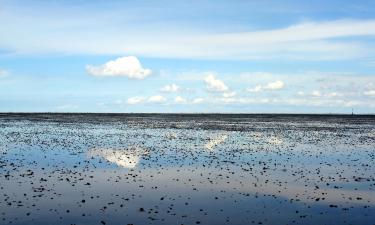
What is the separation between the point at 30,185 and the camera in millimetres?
25750

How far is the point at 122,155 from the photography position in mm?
42156

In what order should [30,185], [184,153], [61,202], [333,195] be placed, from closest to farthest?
[61,202] → [333,195] → [30,185] → [184,153]

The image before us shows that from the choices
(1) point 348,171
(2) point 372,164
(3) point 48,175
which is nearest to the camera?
(3) point 48,175

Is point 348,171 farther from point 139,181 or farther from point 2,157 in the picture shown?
point 2,157

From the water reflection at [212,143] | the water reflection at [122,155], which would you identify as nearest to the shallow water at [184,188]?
the water reflection at [122,155]

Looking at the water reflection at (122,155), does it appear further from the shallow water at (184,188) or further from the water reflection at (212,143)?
the water reflection at (212,143)

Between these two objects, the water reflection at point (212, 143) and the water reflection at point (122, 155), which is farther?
the water reflection at point (212, 143)

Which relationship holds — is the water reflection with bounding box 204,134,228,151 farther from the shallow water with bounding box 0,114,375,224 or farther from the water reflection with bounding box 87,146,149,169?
the water reflection with bounding box 87,146,149,169

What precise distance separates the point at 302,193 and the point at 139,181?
366 inches

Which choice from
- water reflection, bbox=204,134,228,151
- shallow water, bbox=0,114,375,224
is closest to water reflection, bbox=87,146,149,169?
shallow water, bbox=0,114,375,224

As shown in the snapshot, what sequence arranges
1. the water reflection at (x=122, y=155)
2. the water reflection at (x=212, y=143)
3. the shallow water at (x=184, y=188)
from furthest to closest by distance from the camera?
1. the water reflection at (x=212, y=143)
2. the water reflection at (x=122, y=155)
3. the shallow water at (x=184, y=188)

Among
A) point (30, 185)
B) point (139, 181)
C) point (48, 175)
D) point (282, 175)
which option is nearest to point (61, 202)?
point (30, 185)

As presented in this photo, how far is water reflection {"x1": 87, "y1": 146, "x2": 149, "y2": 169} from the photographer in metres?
36.2

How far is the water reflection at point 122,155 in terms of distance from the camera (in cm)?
3622
